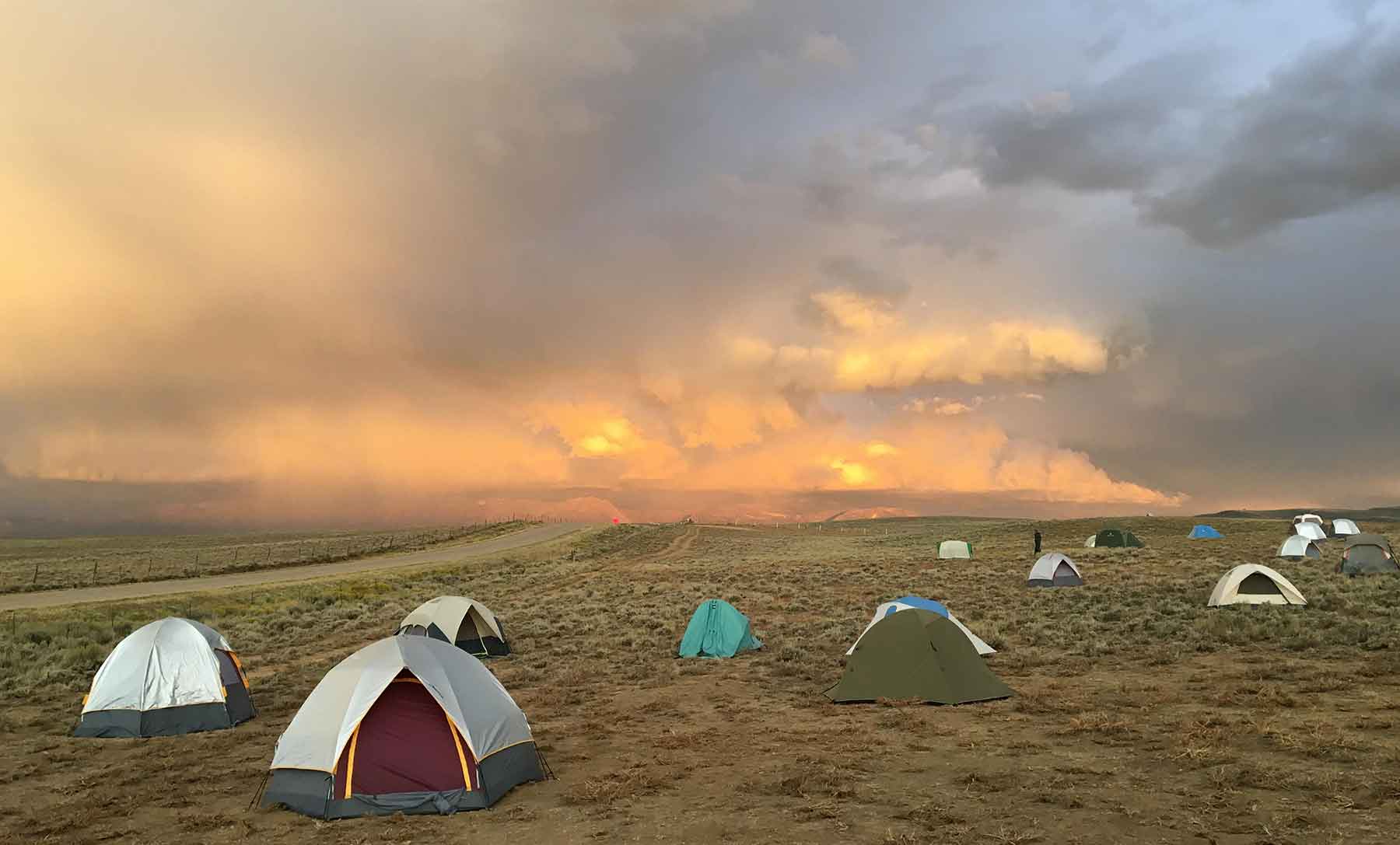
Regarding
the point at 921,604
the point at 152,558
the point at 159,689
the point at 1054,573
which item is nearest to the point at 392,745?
the point at 159,689

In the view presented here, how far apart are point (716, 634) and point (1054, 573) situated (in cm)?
2410

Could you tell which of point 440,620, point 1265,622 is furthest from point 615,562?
point 1265,622

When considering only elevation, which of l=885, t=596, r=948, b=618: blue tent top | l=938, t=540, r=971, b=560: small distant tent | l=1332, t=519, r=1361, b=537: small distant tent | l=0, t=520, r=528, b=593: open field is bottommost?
l=0, t=520, r=528, b=593: open field

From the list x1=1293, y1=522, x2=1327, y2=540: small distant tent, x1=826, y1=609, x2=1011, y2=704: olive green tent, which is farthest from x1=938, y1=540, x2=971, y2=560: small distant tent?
x1=826, y1=609, x2=1011, y2=704: olive green tent

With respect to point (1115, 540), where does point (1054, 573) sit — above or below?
below

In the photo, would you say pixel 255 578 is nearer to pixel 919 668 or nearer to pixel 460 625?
pixel 460 625

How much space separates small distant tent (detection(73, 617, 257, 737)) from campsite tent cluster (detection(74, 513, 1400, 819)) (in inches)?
1.1

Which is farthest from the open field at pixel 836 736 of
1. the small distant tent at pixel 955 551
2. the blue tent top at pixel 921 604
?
the small distant tent at pixel 955 551

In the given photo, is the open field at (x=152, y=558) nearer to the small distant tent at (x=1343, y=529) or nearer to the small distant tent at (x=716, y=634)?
the small distant tent at (x=716, y=634)

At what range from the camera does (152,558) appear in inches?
3374

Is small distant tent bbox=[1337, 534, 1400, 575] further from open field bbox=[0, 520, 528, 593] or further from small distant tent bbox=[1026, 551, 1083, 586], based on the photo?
open field bbox=[0, 520, 528, 593]

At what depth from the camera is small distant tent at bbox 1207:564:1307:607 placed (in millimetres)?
29734

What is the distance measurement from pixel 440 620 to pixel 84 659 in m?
11.8

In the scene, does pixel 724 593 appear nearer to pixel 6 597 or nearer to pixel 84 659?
pixel 84 659
